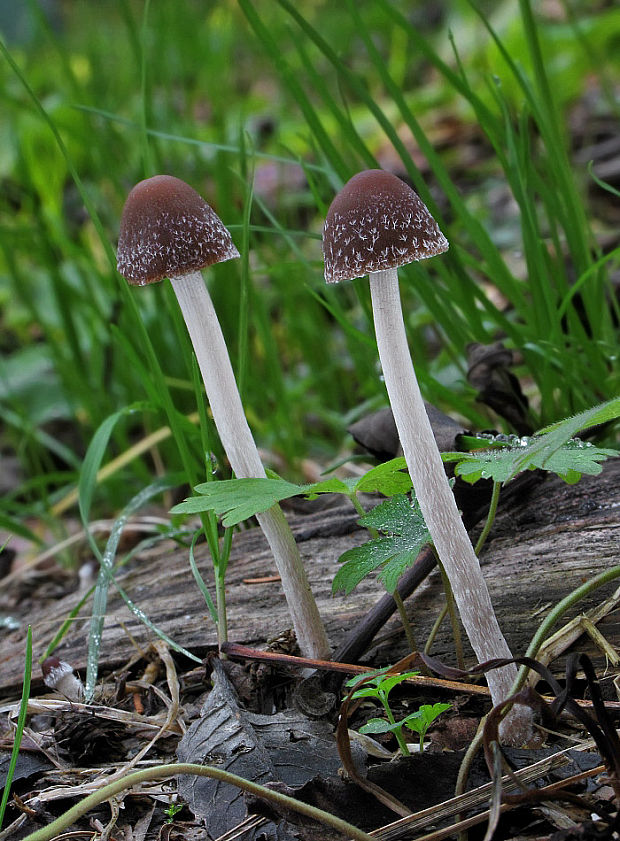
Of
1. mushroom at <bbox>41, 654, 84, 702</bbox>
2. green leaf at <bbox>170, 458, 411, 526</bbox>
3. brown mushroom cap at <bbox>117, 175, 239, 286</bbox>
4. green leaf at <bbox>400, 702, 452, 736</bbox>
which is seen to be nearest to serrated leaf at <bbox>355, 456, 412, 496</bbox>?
green leaf at <bbox>170, 458, 411, 526</bbox>

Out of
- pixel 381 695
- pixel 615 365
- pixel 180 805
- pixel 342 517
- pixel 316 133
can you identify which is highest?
pixel 316 133

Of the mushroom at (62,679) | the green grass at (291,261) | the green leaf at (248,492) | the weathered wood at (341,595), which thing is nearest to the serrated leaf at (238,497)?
→ the green leaf at (248,492)

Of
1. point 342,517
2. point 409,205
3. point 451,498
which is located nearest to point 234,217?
point 342,517

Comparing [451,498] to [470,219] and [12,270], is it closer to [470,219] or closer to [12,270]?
[470,219]

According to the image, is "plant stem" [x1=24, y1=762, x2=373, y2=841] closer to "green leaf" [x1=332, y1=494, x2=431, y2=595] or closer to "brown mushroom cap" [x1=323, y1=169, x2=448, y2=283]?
"green leaf" [x1=332, y1=494, x2=431, y2=595]

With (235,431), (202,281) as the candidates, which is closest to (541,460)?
(235,431)
